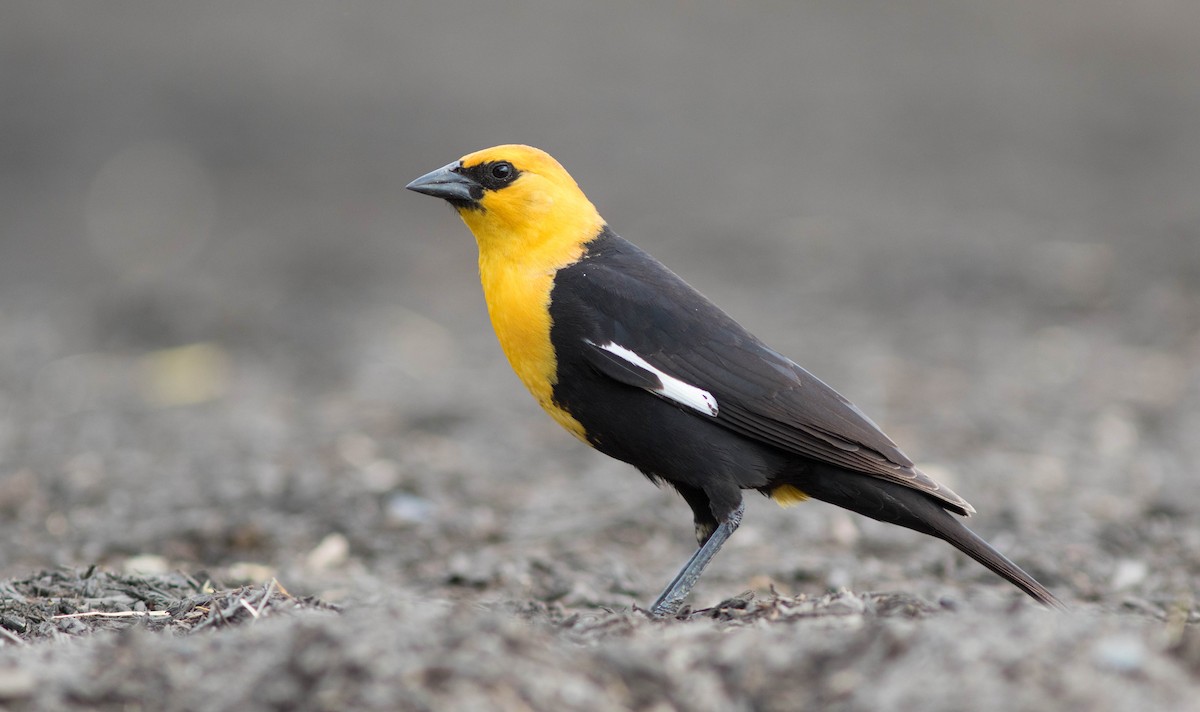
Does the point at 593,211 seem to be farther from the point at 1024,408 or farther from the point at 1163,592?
the point at 1024,408

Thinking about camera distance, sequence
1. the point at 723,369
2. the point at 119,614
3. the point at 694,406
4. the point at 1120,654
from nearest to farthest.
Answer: the point at 1120,654, the point at 119,614, the point at 694,406, the point at 723,369

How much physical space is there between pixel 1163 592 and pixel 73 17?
56.9 ft

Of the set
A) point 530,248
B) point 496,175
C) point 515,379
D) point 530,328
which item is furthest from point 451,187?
point 515,379

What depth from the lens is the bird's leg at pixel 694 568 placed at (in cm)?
482

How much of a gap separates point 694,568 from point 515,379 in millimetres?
5713

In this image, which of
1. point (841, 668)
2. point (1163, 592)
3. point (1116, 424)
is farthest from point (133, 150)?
point (841, 668)

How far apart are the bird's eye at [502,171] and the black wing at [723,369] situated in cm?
50

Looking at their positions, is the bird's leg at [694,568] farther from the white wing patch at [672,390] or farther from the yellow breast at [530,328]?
the yellow breast at [530,328]

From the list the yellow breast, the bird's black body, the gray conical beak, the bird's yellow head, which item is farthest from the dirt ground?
the gray conical beak

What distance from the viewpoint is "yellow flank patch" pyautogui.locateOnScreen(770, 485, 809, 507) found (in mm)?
5176

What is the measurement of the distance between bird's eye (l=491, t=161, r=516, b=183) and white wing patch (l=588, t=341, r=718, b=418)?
2.94ft

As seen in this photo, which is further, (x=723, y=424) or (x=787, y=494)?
(x=787, y=494)

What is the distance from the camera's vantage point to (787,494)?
523 centimetres

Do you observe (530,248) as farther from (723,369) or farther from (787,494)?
(787,494)
